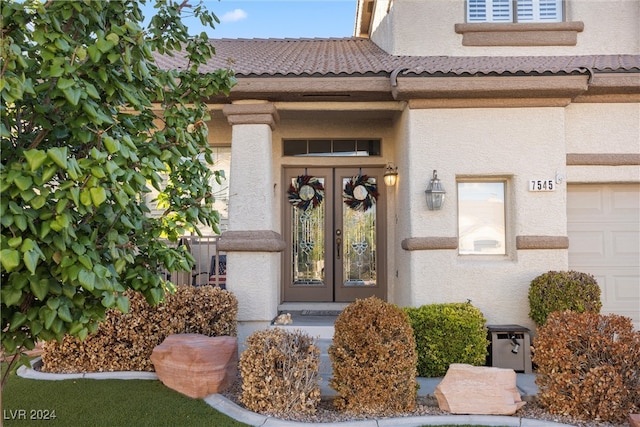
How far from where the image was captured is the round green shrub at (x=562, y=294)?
5578 mm

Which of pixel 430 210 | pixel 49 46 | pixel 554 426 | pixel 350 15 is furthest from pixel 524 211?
pixel 350 15

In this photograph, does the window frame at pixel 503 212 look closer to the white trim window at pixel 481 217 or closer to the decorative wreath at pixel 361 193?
the white trim window at pixel 481 217

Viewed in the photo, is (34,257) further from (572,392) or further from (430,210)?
(430,210)

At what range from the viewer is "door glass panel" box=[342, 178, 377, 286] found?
8156 mm

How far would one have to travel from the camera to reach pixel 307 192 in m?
8.23

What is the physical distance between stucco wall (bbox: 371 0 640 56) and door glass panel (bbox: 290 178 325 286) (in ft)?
10.2

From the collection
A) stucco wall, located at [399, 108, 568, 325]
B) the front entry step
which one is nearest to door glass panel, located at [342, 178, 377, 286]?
the front entry step

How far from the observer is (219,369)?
4.91m

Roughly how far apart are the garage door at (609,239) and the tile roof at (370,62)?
1.88 m

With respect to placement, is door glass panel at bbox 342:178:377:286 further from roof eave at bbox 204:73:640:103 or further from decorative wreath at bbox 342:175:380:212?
roof eave at bbox 204:73:640:103

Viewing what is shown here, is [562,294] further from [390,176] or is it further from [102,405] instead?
[102,405]

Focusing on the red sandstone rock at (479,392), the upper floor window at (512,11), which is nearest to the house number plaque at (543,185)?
the red sandstone rock at (479,392)

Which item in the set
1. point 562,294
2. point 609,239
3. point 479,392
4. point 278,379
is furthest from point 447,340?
point 609,239

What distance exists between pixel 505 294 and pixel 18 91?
6154 millimetres
